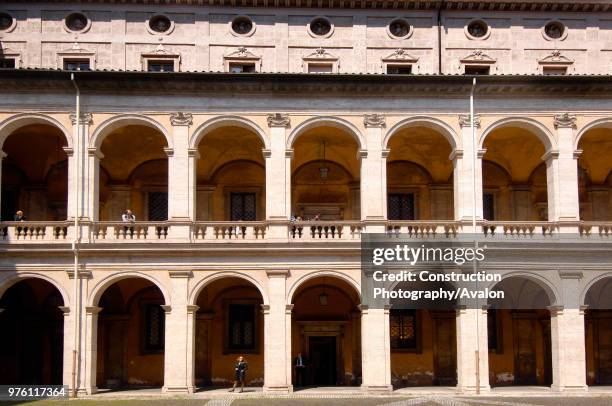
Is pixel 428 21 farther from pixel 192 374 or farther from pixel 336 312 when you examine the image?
pixel 192 374

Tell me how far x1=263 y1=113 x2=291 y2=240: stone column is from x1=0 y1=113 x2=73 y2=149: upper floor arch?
699 cm

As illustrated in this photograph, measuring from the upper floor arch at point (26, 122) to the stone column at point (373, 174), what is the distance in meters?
10.3

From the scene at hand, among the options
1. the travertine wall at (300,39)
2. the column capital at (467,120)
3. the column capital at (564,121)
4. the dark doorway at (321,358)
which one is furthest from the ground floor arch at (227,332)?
the column capital at (564,121)

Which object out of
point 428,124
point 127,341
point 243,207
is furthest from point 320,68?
point 127,341

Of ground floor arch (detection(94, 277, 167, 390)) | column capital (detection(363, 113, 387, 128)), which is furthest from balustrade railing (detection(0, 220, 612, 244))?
ground floor arch (detection(94, 277, 167, 390))

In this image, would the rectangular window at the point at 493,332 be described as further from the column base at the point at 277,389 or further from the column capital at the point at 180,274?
the column capital at the point at 180,274

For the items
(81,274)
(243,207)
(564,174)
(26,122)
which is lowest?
(81,274)

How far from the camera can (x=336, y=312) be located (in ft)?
107

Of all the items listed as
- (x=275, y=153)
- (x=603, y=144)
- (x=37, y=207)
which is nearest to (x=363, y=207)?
(x=275, y=153)

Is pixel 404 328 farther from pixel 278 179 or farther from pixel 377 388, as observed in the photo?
pixel 278 179

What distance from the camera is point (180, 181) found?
1105 inches

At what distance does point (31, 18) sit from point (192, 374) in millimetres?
14556

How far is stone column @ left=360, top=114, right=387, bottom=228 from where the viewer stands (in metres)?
28.2

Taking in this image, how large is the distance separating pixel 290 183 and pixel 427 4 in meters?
8.72
